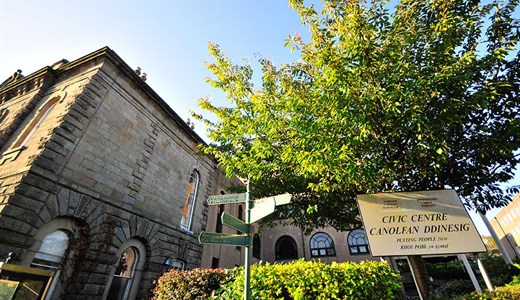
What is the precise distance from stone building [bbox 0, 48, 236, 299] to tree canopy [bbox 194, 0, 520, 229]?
6414 mm

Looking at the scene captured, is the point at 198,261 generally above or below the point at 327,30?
below

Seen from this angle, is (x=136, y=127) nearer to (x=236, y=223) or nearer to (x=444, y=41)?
(x=236, y=223)

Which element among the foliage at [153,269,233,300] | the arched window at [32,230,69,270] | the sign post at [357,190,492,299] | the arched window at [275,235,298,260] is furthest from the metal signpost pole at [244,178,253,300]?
the arched window at [275,235,298,260]

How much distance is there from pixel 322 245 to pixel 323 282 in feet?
63.0

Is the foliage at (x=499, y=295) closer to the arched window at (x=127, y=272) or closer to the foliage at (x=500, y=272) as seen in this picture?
the foliage at (x=500, y=272)

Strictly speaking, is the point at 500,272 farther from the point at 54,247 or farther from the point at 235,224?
the point at 54,247

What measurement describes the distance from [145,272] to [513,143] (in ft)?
43.2

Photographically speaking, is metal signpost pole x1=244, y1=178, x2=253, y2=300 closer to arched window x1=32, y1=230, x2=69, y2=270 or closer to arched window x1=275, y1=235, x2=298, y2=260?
arched window x1=32, y1=230, x2=69, y2=270

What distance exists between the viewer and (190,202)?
14992 millimetres

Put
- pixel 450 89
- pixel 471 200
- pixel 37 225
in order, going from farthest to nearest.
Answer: pixel 37 225 < pixel 471 200 < pixel 450 89

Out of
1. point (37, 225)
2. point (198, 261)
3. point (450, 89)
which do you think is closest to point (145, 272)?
point (198, 261)

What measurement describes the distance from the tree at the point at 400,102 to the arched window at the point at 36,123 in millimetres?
9690

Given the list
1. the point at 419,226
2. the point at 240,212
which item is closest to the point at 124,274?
the point at 419,226

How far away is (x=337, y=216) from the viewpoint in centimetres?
883
